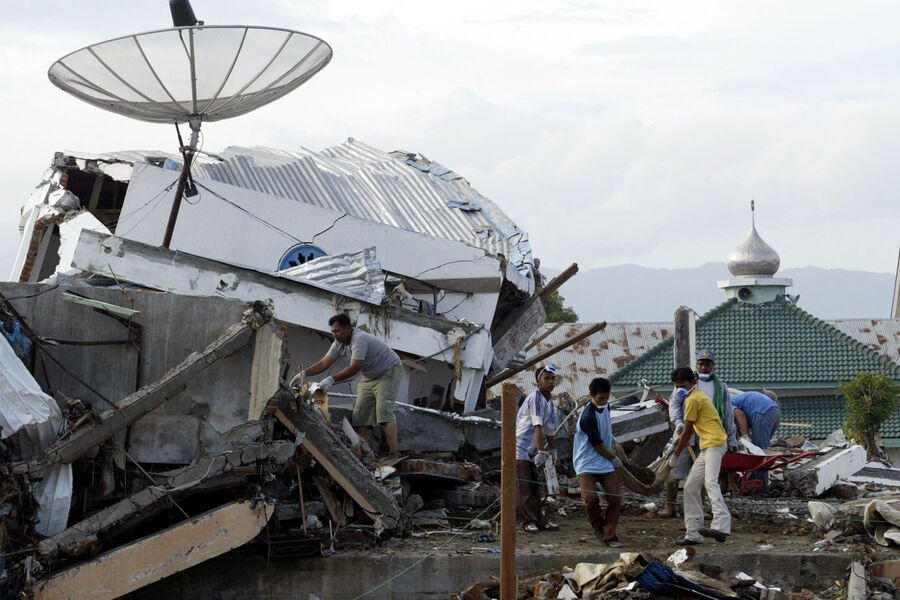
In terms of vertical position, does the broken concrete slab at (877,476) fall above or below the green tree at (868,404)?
below

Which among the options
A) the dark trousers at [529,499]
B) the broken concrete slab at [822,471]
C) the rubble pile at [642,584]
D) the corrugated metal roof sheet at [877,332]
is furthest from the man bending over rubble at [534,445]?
the corrugated metal roof sheet at [877,332]

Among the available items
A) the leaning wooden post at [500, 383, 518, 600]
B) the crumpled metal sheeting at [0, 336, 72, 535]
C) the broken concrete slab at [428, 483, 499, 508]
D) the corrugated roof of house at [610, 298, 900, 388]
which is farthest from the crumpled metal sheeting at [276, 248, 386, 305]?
the corrugated roof of house at [610, 298, 900, 388]

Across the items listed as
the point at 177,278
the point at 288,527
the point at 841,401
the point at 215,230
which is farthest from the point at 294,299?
the point at 841,401

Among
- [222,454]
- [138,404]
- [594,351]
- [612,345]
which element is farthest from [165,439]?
[612,345]

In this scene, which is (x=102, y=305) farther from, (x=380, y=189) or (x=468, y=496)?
(x=380, y=189)

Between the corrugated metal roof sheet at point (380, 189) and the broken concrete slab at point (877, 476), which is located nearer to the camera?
the broken concrete slab at point (877, 476)

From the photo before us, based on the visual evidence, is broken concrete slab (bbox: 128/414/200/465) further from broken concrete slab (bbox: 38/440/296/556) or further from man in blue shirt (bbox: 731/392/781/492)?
man in blue shirt (bbox: 731/392/781/492)

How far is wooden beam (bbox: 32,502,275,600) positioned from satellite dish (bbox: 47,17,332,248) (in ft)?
14.8

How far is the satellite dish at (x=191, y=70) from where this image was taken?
11.0 m

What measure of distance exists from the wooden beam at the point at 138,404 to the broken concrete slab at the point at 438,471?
2168 millimetres

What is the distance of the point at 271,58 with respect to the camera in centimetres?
1138

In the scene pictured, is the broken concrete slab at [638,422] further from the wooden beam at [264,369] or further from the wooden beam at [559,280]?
the wooden beam at [264,369]

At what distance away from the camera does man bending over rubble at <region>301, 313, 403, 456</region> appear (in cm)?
1083

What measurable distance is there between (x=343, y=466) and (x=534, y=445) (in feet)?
5.65
